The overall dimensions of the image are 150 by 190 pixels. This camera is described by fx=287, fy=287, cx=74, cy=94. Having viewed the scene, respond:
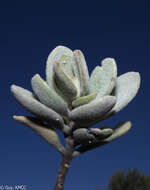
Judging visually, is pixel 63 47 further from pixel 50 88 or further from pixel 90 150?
pixel 90 150

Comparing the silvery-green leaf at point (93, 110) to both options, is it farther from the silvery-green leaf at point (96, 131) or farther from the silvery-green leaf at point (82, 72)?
the silvery-green leaf at point (82, 72)

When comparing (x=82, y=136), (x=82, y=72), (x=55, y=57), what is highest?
(x=55, y=57)

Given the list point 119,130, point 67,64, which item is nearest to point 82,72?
point 67,64

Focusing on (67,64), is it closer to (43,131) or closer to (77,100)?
(77,100)

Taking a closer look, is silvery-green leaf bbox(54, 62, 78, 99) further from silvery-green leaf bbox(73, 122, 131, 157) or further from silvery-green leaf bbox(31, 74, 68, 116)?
silvery-green leaf bbox(73, 122, 131, 157)

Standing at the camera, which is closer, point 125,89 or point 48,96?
point 48,96

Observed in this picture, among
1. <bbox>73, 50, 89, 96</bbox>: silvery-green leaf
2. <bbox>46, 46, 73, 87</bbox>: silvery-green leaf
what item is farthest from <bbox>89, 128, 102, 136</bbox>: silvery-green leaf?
<bbox>46, 46, 73, 87</bbox>: silvery-green leaf

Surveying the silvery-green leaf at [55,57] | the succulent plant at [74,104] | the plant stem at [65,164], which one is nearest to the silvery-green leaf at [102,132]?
the succulent plant at [74,104]
